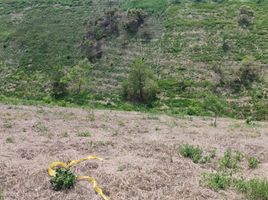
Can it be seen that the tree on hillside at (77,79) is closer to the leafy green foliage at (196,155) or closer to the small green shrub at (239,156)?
the small green shrub at (239,156)

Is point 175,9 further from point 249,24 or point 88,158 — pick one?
point 88,158

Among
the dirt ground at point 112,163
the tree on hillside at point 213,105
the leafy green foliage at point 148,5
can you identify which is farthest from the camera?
the leafy green foliage at point 148,5

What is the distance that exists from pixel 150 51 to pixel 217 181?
6597cm

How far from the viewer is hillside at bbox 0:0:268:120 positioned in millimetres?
68875

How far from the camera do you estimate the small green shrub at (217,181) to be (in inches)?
A: 598

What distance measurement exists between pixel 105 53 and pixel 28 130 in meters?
56.4

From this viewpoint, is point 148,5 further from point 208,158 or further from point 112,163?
point 112,163

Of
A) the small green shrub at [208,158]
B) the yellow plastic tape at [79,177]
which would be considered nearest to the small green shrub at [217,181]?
the small green shrub at [208,158]

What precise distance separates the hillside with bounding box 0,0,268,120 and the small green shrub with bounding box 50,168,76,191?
4195cm

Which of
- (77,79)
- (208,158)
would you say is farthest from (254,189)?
(77,79)

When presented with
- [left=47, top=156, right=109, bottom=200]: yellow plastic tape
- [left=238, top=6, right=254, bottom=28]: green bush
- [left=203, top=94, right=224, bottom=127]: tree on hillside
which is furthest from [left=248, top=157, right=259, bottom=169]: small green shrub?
[left=238, top=6, right=254, bottom=28]: green bush

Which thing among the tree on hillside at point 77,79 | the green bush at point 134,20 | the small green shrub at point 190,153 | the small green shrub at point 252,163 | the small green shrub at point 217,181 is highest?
the small green shrub at point 217,181

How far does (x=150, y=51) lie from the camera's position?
8056 cm

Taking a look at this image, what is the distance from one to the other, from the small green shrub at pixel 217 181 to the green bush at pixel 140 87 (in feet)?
169
